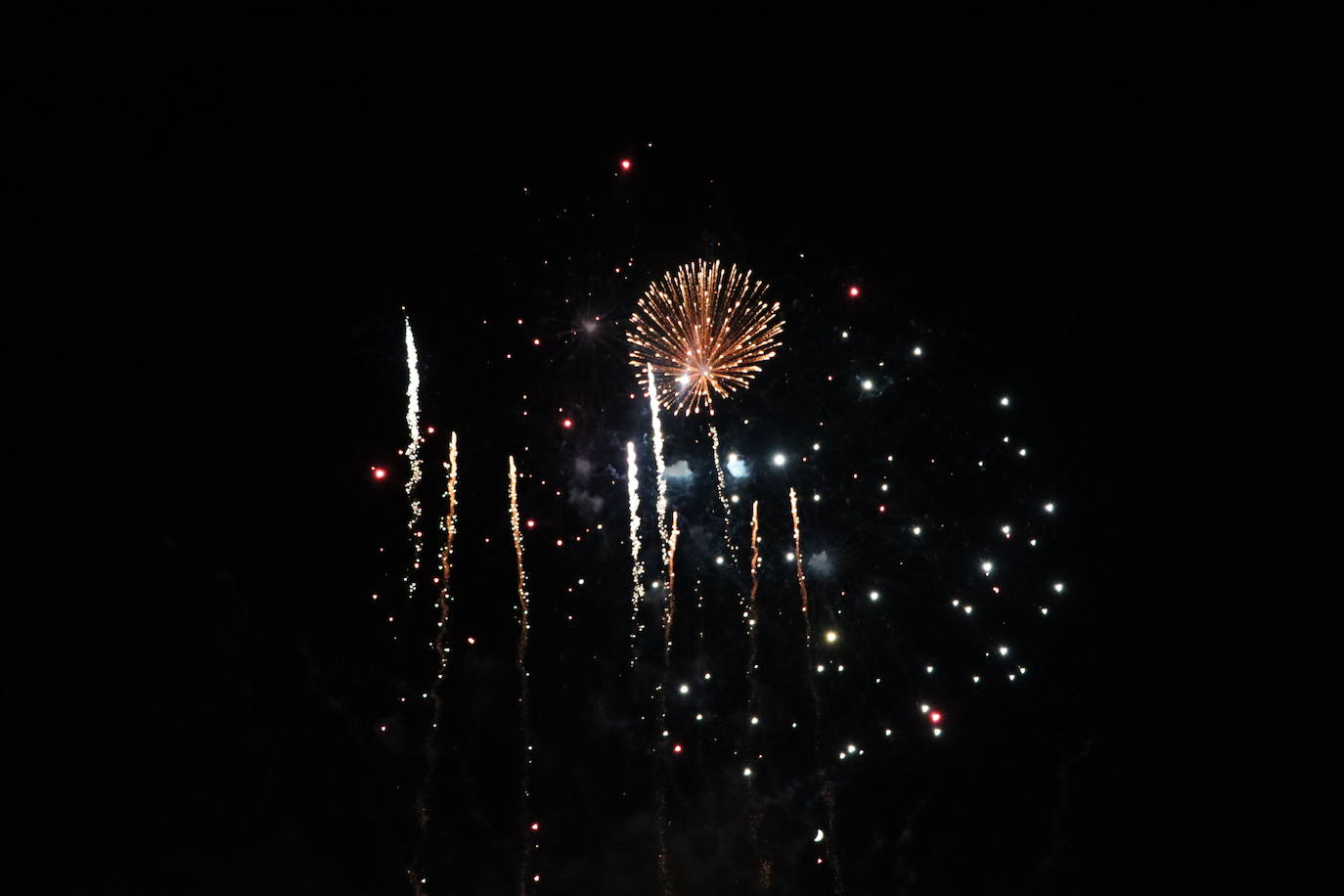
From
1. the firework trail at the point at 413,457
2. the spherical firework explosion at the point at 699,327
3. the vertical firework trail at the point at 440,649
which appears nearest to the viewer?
the spherical firework explosion at the point at 699,327

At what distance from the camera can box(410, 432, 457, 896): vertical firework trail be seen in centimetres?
464

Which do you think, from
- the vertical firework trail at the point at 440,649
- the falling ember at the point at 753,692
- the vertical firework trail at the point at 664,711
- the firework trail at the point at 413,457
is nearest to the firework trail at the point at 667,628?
the vertical firework trail at the point at 664,711

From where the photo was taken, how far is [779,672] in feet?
16.1

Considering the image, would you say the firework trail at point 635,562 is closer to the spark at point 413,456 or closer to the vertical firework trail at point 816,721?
the vertical firework trail at point 816,721

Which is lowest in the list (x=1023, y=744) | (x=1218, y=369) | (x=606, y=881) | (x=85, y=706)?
(x=606, y=881)

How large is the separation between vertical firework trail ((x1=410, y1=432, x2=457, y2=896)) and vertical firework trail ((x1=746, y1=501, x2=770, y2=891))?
1938 mm

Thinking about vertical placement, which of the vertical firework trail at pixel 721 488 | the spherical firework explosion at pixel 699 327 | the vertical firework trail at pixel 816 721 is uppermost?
the spherical firework explosion at pixel 699 327

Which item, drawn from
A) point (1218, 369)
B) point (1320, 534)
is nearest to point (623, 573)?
point (1218, 369)

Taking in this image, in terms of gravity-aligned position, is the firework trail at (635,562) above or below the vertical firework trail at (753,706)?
above

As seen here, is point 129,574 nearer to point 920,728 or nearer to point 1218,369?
point 920,728

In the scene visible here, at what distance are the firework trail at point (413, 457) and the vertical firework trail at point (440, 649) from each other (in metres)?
0.15

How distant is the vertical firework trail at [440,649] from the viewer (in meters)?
4.64

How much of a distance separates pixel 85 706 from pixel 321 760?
4.70ft

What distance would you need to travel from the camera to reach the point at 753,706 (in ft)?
16.1
